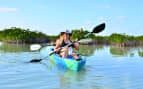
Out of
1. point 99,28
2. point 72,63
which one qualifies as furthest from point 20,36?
point 72,63

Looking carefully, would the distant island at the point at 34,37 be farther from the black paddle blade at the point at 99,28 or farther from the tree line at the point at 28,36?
the black paddle blade at the point at 99,28

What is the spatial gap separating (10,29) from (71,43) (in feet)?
166

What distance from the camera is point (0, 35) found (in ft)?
187

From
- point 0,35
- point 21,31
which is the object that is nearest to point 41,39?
point 21,31

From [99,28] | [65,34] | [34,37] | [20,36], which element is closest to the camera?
[65,34]

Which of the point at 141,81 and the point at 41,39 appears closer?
the point at 141,81

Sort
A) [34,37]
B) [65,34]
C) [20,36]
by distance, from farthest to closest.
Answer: [34,37] < [20,36] < [65,34]

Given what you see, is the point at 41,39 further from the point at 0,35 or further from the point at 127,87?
the point at 127,87

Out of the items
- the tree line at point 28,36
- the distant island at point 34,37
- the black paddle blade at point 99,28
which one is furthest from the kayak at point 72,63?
the tree line at point 28,36

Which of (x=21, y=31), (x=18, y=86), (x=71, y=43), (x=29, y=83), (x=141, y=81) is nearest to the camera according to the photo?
(x=18, y=86)

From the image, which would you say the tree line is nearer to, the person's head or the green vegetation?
the green vegetation

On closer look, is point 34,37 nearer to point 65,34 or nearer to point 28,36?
point 28,36

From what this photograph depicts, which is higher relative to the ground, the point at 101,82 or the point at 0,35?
the point at 0,35

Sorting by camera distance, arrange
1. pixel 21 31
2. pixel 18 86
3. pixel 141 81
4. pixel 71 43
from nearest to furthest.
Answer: pixel 18 86, pixel 141 81, pixel 71 43, pixel 21 31
